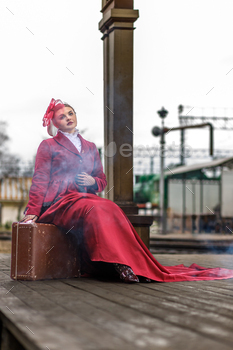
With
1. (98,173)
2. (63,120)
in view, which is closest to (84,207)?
(98,173)

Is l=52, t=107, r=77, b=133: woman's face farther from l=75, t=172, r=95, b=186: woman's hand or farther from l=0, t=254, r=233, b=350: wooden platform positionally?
l=0, t=254, r=233, b=350: wooden platform

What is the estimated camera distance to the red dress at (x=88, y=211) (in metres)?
3.63

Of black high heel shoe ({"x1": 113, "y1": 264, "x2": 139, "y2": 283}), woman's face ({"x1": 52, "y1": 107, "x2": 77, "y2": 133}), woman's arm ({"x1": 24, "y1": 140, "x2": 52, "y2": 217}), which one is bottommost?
black high heel shoe ({"x1": 113, "y1": 264, "x2": 139, "y2": 283})

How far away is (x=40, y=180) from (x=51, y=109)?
70 centimetres

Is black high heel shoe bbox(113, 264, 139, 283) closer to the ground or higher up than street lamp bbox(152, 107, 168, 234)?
closer to the ground

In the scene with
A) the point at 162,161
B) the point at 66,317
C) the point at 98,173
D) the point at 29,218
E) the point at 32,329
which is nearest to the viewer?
the point at 32,329

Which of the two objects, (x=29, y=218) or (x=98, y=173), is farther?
(x=98, y=173)

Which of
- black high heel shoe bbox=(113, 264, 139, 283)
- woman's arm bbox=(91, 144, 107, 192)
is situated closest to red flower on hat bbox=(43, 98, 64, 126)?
woman's arm bbox=(91, 144, 107, 192)

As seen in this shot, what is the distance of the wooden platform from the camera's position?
71.7 inches

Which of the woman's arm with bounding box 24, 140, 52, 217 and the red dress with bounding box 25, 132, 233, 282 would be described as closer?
the red dress with bounding box 25, 132, 233, 282

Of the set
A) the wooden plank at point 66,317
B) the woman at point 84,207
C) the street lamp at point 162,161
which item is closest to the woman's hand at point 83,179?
the woman at point 84,207

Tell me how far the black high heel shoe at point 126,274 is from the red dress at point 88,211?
0.15ft

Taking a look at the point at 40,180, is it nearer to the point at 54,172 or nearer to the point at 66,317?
the point at 54,172

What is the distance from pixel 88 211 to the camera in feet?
12.2
